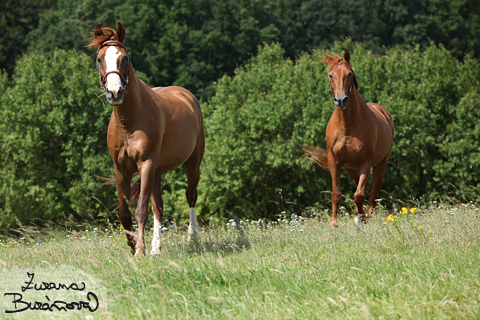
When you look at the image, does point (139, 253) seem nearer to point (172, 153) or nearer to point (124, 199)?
point (124, 199)

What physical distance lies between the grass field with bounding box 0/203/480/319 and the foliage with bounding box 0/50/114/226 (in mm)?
15385

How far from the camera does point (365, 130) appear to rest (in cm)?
798

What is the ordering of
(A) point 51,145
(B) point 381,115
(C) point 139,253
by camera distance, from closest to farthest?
(C) point 139,253 < (B) point 381,115 < (A) point 51,145

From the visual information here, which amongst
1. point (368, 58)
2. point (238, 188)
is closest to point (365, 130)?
point (238, 188)

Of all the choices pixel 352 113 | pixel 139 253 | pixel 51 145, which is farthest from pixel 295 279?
pixel 51 145

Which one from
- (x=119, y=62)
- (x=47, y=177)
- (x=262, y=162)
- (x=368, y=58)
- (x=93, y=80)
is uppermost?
(x=119, y=62)

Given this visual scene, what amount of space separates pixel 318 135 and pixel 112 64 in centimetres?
1398

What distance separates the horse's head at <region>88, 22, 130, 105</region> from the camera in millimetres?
5258

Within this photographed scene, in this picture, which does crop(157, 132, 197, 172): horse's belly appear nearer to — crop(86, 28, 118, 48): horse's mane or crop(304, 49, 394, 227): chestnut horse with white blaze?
crop(86, 28, 118, 48): horse's mane

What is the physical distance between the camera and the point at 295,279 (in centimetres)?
427

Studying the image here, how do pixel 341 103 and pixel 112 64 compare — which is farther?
pixel 341 103

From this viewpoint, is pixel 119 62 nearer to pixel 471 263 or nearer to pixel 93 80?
pixel 471 263

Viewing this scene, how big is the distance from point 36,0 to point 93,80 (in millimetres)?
25398

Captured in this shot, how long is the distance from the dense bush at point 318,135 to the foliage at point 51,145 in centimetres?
518
